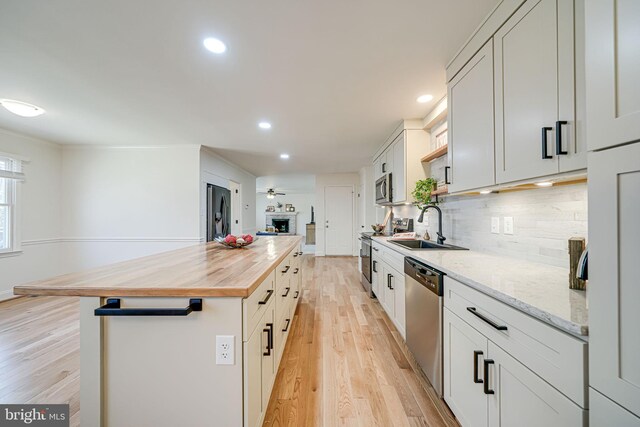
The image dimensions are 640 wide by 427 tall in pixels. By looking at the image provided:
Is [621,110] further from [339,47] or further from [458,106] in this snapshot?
[339,47]

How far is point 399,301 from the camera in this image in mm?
2395

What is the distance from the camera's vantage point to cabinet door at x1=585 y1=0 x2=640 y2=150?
616 mm

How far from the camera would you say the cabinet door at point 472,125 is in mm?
1550

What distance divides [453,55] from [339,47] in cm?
89

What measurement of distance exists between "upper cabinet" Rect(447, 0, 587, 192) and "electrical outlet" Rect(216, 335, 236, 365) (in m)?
1.60

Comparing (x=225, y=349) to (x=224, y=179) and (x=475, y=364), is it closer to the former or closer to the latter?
(x=475, y=364)

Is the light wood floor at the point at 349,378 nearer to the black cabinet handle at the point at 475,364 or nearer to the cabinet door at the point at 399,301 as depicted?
the cabinet door at the point at 399,301

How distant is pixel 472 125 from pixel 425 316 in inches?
53.5

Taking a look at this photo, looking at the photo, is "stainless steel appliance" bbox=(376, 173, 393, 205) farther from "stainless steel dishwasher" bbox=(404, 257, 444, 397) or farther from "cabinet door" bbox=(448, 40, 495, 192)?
"stainless steel dishwasher" bbox=(404, 257, 444, 397)

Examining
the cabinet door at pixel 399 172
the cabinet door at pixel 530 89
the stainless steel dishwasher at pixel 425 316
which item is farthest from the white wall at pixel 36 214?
the cabinet door at pixel 530 89

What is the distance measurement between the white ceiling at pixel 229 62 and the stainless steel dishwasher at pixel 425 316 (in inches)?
63.1

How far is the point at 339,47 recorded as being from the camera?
6.03ft

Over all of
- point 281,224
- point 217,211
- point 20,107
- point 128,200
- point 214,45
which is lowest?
point 281,224

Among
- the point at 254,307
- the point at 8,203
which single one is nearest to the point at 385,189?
the point at 254,307
